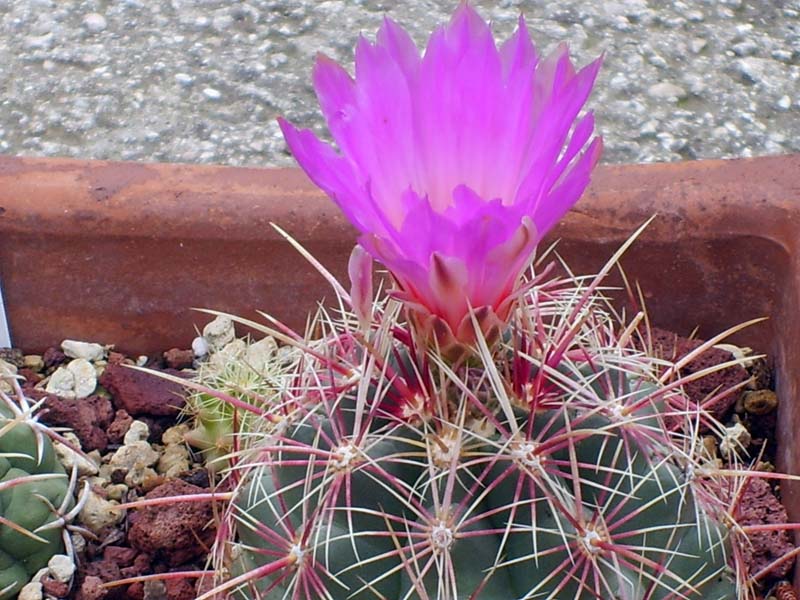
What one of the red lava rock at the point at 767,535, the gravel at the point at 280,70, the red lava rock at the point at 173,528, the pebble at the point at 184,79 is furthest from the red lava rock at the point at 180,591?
the pebble at the point at 184,79

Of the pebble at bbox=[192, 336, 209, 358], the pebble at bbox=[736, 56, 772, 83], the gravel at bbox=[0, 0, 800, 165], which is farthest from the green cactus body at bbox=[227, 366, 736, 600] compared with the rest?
the pebble at bbox=[736, 56, 772, 83]

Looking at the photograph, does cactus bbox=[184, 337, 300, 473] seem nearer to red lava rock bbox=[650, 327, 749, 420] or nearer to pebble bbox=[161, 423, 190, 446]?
pebble bbox=[161, 423, 190, 446]

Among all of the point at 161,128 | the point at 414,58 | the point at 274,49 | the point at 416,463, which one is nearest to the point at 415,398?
the point at 416,463

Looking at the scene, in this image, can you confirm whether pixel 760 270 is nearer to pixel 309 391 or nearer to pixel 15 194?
pixel 309 391

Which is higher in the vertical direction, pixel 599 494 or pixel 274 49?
pixel 599 494

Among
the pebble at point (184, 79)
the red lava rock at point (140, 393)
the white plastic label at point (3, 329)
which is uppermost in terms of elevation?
the white plastic label at point (3, 329)

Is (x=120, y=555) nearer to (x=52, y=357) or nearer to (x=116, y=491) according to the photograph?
(x=116, y=491)

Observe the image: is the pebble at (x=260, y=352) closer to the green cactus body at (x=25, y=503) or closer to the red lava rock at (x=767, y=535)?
the green cactus body at (x=25, y=503)
